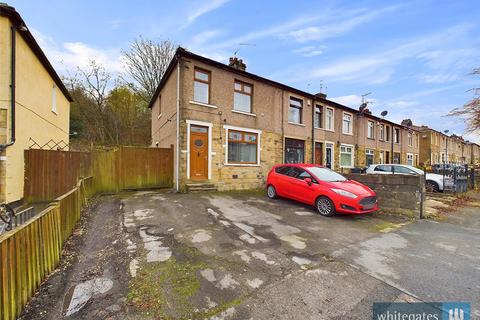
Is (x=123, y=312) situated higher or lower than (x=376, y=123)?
lower

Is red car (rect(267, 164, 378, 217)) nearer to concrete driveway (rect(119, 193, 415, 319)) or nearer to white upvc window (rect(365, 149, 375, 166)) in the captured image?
concrete driveway (rect(119, 193, 415, 319))

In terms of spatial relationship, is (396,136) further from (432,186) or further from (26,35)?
(26,35)

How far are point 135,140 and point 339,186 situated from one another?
2528 centimetres

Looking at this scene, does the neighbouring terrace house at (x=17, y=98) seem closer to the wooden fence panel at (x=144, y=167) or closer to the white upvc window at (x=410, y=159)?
the wooden fence panel at (x=144, y=167)

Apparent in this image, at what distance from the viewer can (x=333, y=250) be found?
14.7ft

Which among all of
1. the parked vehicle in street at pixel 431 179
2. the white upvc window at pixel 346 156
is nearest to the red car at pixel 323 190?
the parked vehicle in street at pixel 431 179

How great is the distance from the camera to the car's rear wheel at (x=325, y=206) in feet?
23.0

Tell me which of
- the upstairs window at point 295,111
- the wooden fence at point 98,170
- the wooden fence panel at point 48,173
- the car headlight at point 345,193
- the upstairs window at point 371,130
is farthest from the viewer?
the upstairs window at point 371,130

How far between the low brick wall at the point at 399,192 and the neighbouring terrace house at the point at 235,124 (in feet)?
19.4

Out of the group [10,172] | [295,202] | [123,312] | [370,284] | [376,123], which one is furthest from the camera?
[376,123]

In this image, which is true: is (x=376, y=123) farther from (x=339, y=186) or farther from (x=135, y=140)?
(x=135, y=140)

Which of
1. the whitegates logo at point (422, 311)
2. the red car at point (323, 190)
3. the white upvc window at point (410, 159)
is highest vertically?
the white upvc window at point (410, 159)

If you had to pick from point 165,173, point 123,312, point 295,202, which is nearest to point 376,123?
point 295,202

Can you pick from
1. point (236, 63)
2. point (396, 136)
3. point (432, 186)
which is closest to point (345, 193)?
point (236, 63)
